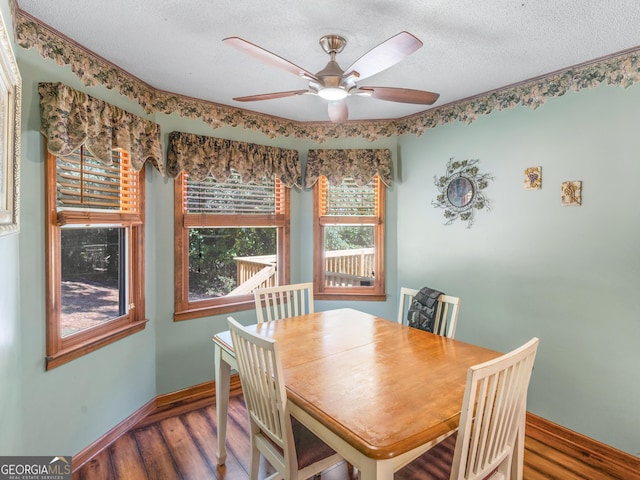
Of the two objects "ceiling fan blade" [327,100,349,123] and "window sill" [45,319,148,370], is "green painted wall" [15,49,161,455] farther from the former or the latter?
"ceiling fan blade" [327,100,349,123]

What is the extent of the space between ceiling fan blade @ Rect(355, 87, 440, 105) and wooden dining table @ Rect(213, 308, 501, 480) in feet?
4.67

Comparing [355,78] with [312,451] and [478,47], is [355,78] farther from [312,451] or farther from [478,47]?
[312,451]

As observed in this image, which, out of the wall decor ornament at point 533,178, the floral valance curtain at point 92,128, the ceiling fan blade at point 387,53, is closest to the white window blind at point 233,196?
the floral valance curtain at point 92,128

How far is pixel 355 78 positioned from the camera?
1766 millimetres

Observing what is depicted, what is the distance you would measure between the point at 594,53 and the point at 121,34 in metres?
2.81

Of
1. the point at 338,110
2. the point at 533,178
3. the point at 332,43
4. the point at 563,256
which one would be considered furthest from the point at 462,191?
the point at 332,43

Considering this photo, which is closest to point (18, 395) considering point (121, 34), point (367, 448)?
point (367, 448)

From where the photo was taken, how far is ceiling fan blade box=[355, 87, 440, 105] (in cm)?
194

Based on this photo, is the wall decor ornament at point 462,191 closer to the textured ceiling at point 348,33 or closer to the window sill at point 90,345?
the textured ceiling at point 348,33

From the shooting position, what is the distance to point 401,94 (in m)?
1.99

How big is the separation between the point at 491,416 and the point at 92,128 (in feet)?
8.37

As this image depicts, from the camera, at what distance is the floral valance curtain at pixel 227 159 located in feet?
9.40

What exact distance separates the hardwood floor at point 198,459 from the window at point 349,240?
5.30 feet

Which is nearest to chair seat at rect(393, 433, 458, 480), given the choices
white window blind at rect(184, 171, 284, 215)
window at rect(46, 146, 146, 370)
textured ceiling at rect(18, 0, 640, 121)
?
window at rect(46, 146, 146, 370)
